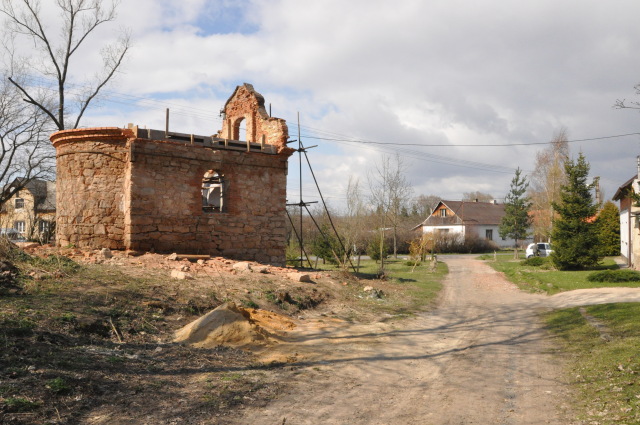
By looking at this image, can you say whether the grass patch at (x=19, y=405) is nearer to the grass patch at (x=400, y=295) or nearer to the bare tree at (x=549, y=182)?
the grass patch at (x=400, y=295)

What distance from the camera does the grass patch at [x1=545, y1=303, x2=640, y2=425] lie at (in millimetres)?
5910

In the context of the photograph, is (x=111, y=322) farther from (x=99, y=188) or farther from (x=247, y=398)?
(x=99, y=188)

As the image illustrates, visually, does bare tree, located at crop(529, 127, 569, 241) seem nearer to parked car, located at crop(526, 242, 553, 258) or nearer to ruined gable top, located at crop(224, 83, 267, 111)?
parked car, located at crop(526, 242, 553, 258)

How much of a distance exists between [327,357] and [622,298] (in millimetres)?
11578

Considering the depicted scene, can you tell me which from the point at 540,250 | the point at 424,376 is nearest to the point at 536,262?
the point at 540,250

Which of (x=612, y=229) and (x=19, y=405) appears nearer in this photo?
(x=19, y=405)

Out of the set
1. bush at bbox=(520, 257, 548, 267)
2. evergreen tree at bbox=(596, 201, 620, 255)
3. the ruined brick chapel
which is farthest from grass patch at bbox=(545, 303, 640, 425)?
evergreen tree at bbox=(596, 201, 620, 255)

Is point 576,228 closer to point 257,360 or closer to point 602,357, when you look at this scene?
point 602,357

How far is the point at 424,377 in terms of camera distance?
→ 24.6 ft

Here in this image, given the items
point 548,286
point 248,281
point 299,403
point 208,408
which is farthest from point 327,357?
point 548,286

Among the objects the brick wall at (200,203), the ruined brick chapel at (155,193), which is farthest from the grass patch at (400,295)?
the ruined brick chapel at (155,193)

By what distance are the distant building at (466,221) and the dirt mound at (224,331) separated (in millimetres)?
48595

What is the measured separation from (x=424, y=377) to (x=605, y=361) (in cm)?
312

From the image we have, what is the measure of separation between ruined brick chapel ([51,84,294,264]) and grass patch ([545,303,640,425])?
32.8 ft
